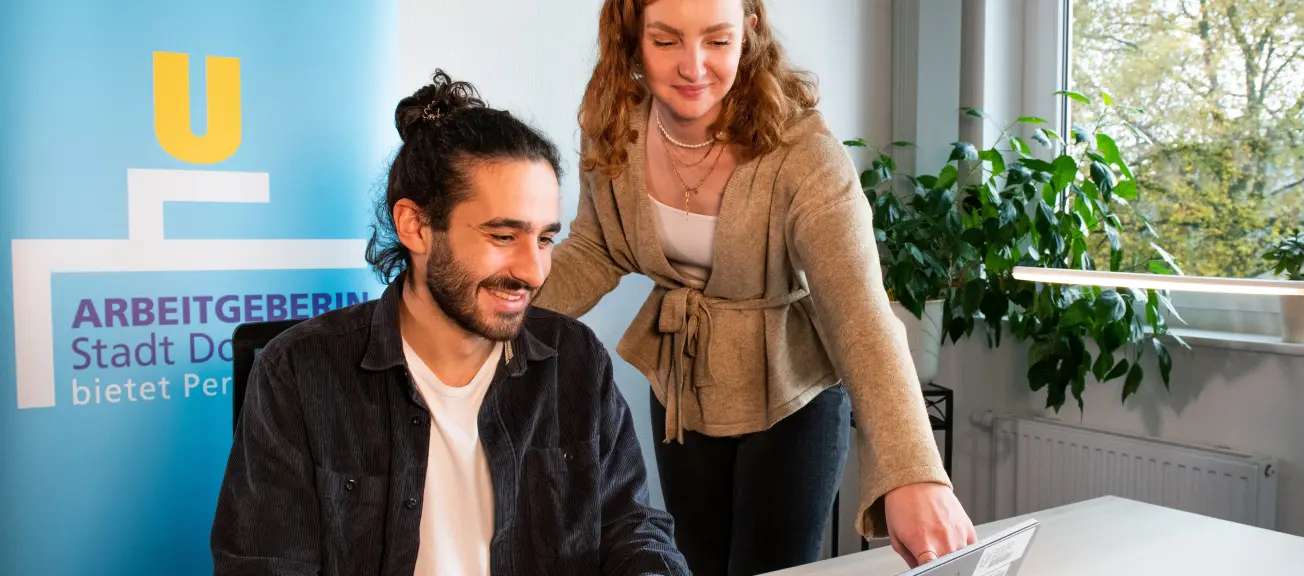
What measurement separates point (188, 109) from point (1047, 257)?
2.00 metres

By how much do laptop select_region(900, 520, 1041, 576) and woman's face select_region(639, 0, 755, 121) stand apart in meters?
0.75

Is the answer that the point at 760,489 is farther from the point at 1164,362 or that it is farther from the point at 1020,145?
the point at 1020,145

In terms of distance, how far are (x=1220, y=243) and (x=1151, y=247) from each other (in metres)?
0.17

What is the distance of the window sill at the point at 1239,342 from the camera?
2405 millimetres

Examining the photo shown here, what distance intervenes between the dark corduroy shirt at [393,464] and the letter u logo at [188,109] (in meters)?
0.87

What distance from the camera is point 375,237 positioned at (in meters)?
1.40

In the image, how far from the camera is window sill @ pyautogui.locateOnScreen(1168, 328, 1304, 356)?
240 cm

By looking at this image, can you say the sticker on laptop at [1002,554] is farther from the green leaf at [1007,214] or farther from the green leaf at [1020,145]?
the green leaf at [1020,145]

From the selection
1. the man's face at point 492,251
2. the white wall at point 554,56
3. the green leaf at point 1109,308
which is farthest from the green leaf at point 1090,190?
the man's face at point 492,251

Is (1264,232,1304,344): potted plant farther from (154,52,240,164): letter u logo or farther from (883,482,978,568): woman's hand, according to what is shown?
(154,52,240,164): letter u logo

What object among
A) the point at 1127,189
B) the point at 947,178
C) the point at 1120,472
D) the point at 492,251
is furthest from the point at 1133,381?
the point at 492,251

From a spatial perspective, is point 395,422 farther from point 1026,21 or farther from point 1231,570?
point 1026,21

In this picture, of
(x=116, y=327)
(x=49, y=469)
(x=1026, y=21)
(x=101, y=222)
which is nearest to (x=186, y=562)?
(x=49, y=469)

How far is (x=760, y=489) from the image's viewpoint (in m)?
1.51
